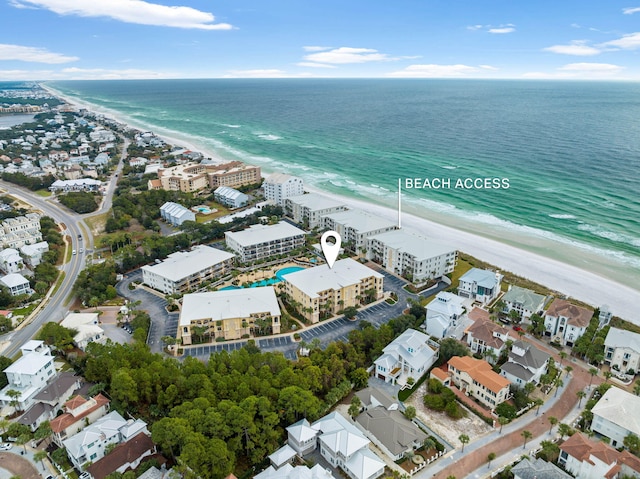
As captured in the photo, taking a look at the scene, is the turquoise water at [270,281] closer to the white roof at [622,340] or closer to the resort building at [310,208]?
the resort building at [310,208]

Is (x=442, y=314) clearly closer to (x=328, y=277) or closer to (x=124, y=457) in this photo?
(x=328, y=277)

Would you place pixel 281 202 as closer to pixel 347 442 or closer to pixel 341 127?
pixel 347 442

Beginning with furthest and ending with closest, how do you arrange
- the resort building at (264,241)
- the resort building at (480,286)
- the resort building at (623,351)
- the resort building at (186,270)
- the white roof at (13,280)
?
the resort building at (264,241), the resort building at (186,270), the resort building at (480,286), the white roof at (13,280), the resort building at (623,351)

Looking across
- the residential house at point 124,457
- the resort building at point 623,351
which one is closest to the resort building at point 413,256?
the resort building at point 623,351

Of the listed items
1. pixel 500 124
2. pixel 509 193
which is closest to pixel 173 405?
pixel 509 193

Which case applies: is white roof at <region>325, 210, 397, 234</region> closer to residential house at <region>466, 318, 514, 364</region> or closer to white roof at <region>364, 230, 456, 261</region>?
white roof at <region>364, 230, 456, 261</region>

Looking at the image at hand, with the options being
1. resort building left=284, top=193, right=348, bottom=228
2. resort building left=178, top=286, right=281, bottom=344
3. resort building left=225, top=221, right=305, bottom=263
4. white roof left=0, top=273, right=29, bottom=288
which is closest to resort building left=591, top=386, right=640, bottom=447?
resort building left=178, top=286, right=281, bottom=344
